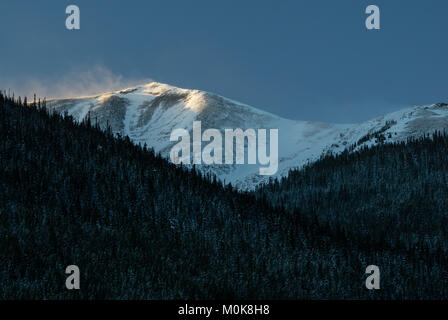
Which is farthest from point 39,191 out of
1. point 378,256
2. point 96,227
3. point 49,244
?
point 378,256

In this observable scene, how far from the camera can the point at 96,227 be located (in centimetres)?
12525

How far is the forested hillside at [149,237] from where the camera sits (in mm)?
97750

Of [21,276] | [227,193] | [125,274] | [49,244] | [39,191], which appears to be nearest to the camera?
[21,276]

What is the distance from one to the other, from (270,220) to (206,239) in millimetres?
32182

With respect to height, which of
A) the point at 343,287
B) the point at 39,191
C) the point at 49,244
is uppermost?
the point at 39,191

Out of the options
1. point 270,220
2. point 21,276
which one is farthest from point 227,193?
point 21,276

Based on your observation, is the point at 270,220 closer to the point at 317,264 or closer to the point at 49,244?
the point at 317,264

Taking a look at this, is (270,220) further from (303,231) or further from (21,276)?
(21,276)

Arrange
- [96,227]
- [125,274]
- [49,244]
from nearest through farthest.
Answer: [125,274] < [49,244] < [96,227]

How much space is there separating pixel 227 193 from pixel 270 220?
16.7m

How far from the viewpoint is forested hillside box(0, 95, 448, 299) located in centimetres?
9775

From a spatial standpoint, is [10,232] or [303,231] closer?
[10,232]

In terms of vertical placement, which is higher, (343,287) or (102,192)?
(102,192)

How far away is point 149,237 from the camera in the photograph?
13038 centimetres
